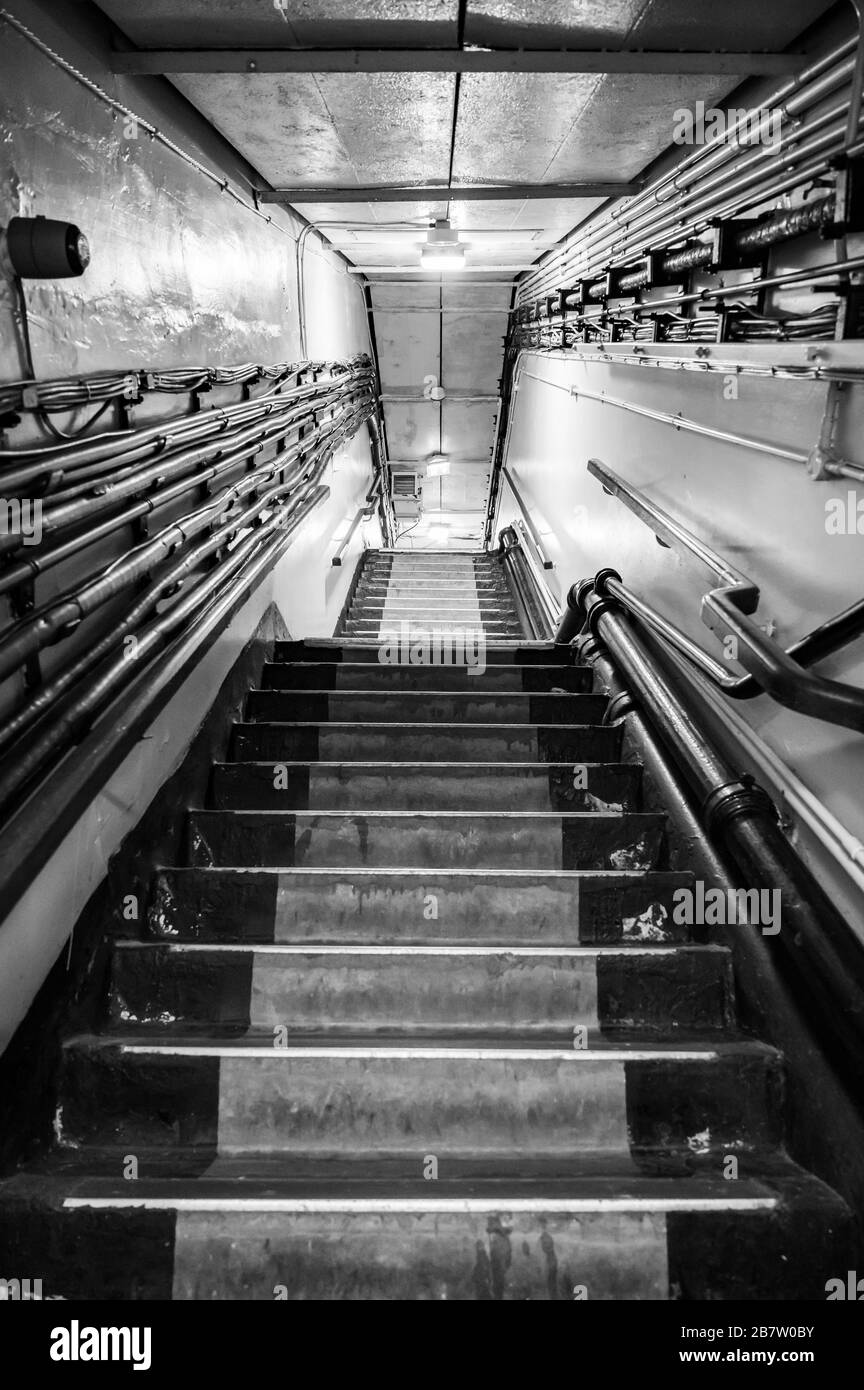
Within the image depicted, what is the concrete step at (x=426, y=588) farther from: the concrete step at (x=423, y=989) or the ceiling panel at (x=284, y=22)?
the concrete step at (x=423, y=989)

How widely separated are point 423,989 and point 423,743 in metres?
1.24

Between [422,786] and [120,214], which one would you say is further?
[422,786]

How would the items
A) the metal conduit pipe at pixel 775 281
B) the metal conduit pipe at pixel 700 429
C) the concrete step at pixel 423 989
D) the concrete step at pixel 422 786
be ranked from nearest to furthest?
the metal conduit pipe at pixel 775 281
the concrete step at pixel 423 989
the metal conduit pipe at pixel 700 429
the concrete step at pixel 422 786

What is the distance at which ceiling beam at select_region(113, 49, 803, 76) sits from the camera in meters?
2.59

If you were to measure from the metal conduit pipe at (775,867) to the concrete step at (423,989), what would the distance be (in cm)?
26

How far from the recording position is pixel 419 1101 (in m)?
1.85

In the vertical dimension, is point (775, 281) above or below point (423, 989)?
above

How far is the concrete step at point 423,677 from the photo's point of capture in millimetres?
3781

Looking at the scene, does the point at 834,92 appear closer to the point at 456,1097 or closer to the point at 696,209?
the point at 696,209

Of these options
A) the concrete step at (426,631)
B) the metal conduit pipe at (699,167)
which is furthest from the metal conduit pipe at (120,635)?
the concrete step at (426,631)

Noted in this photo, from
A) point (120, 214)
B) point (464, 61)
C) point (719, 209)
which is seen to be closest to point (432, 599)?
point (719, 209)

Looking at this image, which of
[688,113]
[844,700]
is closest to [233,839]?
[844,700]

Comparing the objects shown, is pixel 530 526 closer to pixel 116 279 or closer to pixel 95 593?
pixel 116 279
